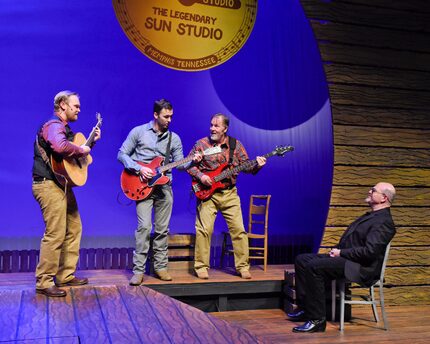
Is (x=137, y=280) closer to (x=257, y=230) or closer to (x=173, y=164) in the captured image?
(x=173, y=164)

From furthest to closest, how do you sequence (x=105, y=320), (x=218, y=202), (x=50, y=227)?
(x=218, y=202) → (x=50, y=227) → (x=105, y=320)

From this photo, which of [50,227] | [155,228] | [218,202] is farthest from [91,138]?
[218,202]

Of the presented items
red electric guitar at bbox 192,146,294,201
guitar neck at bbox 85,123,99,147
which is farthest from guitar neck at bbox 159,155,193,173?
guitar neck at bbox 85,123,99,147

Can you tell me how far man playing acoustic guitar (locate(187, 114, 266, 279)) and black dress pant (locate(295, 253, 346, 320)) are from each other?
801 millimetres

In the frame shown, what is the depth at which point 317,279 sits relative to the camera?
15.4 ft

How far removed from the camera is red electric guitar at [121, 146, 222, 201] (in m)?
4.91

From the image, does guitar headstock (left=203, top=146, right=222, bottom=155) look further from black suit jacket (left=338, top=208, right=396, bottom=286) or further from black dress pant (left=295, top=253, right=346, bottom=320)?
black suit jacket (left=338, top=208, right=396, bottom=286)

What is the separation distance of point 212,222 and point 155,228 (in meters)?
0.64

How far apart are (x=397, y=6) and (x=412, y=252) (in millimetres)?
2762

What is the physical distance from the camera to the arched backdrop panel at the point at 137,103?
19.4 feet

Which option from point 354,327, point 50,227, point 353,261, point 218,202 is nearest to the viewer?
point 50,227

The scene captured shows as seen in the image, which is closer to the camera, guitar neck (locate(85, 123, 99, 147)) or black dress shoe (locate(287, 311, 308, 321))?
guitar neck (locate(85, 123, 99, 147))

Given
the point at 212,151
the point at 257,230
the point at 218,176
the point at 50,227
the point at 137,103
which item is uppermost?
the point at 137,103

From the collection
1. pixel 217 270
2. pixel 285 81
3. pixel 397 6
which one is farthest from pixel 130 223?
pixel 397 6
